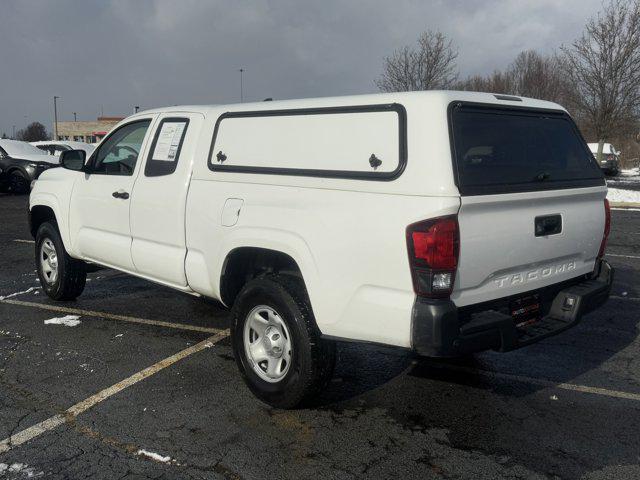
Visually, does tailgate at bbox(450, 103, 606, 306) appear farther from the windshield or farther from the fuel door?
the windshield

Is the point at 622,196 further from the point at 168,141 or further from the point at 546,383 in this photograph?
the point at 168,141

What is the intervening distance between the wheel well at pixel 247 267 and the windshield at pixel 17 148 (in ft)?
58.3

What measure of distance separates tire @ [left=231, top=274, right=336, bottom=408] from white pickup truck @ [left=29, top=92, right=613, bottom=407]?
1 cm

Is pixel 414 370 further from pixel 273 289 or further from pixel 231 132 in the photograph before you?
pixel 231 132

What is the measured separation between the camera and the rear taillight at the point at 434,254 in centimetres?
304

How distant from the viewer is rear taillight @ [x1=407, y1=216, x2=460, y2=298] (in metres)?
3.04

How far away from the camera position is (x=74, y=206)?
576 centimetres

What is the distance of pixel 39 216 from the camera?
6.47 m

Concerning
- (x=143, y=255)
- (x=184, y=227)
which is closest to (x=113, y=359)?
(x=143, y=255)

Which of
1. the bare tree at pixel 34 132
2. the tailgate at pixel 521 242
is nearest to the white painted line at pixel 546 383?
the tailgate at pixel 521 242

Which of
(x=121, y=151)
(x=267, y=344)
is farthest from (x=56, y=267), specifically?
(x=267, y=344)

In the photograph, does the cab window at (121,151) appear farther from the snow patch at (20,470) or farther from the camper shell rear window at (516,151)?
the camper shell rear window at (516,151)

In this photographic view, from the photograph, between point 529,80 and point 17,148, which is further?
point 529,80

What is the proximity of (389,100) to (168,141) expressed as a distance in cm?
214
